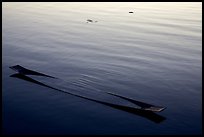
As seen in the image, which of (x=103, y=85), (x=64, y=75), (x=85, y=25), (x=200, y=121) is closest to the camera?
(x=200, y=121)

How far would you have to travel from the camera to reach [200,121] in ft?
59.1

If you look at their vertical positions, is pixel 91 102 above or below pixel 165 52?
below

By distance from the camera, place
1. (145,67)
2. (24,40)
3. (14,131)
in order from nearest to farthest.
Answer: (14,131), (145,67), (24,40)

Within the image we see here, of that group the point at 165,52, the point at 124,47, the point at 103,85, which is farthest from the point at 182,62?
the point at 103,85

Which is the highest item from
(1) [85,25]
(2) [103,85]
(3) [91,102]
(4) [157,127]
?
(1) [85,25]

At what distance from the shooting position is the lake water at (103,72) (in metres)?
17.4

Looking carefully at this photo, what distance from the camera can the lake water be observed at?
17.4 m

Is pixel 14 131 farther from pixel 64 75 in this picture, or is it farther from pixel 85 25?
pixel 85 25

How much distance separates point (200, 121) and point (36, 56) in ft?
58.3

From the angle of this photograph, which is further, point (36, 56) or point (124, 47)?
point (124, 47)

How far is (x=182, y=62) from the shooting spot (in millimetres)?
28312

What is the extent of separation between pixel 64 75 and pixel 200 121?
1165cm

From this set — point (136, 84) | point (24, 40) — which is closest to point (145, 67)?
point (136, 84)

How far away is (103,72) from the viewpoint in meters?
25.1
